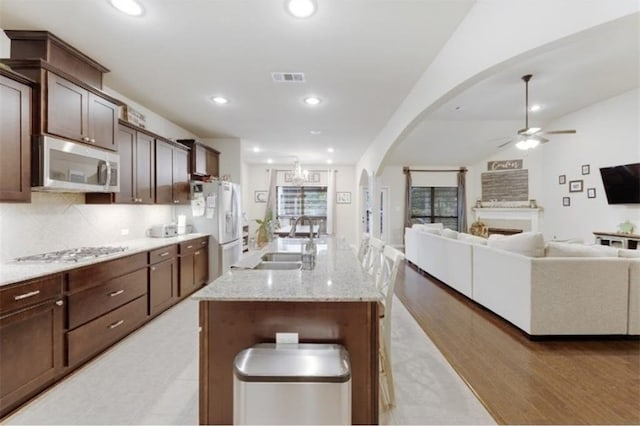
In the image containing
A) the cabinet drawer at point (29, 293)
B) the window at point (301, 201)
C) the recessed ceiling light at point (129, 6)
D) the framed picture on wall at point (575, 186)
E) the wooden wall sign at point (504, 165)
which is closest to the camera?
the cabinet drawer at point (29, 293)

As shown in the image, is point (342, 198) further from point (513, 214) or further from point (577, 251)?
point (577, 251)

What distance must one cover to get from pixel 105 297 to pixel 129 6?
7.71 ft

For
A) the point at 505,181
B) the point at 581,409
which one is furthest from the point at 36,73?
the point at 505,181

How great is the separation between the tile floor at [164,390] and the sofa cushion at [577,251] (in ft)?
5.53

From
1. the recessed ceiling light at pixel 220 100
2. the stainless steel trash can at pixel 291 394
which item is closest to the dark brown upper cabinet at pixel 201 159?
the recessed ceiling light at pixel 220 100

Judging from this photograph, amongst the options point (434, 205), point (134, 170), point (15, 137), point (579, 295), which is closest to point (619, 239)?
point (579, 295)

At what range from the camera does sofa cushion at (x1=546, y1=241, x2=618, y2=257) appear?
292cm

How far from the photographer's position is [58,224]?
2719mm

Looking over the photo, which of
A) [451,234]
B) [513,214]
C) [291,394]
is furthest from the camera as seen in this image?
[513,214]

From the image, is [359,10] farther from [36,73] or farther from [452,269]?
[452,269]

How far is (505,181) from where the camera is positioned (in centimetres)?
829

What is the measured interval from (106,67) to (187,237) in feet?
7.37

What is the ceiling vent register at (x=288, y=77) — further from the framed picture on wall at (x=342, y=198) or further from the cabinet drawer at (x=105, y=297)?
the framed picture on wall at (x=342, y=198)

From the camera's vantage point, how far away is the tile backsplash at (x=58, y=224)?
229 cm
